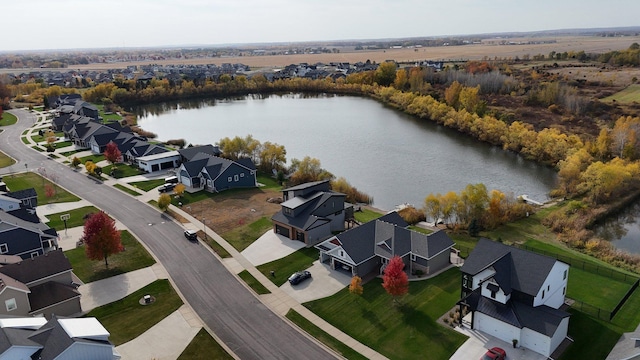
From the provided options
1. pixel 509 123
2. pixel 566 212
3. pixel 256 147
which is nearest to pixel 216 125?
pixel 256 147

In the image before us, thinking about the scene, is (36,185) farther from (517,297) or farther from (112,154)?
→ (517,297)

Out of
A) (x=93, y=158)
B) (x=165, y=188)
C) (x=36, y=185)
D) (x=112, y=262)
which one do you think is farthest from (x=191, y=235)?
(x=93, y=158)

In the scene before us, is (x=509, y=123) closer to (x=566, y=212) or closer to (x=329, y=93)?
(x=566, y=212)

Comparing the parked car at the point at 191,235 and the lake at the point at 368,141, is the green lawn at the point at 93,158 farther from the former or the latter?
the parked car at the point at 191,235

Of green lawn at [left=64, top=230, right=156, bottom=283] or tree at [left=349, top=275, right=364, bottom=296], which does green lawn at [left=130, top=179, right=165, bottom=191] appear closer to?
green lawn at [left=64, top=230, right=156, bottom=283]

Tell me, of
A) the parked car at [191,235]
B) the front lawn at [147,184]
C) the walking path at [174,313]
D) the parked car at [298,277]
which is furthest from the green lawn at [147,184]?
the parked car at [298,277]

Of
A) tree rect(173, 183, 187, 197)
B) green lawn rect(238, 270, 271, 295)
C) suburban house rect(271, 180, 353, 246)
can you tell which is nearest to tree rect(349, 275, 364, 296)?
green lawn rect(238, 270, 271, 295)
